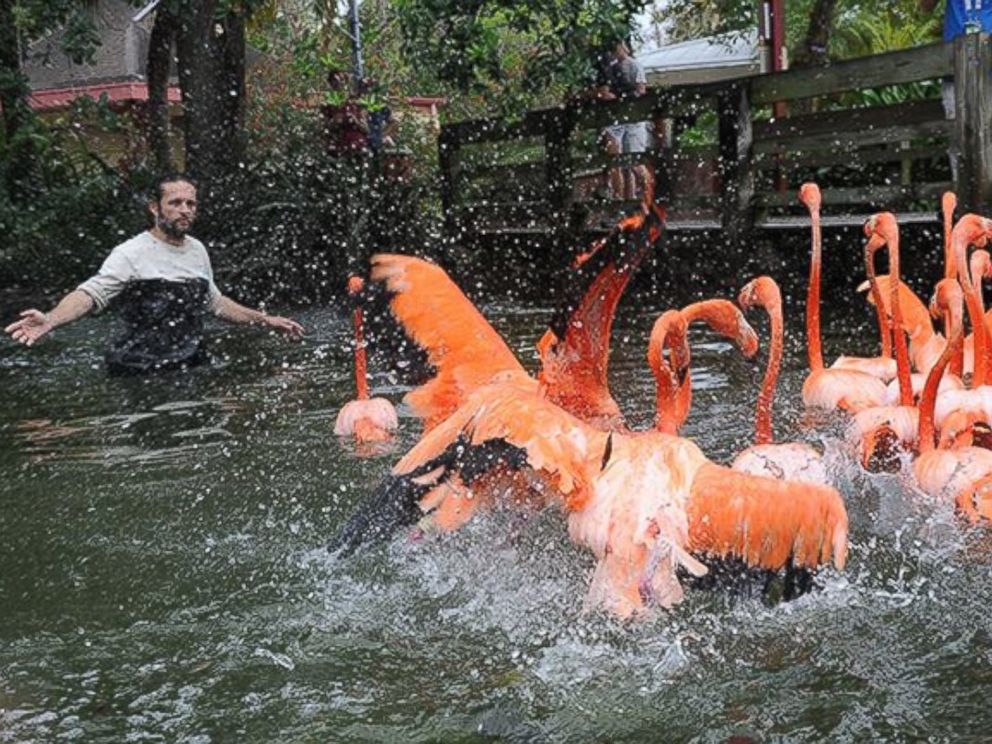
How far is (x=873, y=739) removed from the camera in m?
2.84

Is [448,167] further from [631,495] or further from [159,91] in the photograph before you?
[631,495]

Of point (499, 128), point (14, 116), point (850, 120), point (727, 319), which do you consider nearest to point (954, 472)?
point (727, 319)

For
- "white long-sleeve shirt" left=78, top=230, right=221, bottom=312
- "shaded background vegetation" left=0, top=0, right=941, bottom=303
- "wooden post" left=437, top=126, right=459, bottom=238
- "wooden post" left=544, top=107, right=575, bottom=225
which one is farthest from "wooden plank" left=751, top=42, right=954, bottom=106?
"white long-sleeve shirt" left=78, top=230, right=221, bottom=312

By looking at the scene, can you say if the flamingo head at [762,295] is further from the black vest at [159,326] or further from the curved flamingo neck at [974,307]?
the black vest at [159,326]

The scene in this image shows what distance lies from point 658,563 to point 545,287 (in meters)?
8.45

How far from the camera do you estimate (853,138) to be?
8844 millimetres

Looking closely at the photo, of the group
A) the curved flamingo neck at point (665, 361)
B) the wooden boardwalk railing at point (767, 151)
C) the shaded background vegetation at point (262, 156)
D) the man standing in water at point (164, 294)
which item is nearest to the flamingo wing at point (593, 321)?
the curved flamingo neck at point (665, 361)

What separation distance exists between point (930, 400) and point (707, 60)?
664 inches

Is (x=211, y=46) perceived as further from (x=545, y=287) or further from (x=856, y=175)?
(x=856, y=175)

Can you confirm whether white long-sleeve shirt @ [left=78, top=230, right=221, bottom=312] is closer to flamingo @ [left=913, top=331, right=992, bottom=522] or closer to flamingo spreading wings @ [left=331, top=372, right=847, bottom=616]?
flamingo spreading wings @ [left=331, top=372, right=847, bottom=616]

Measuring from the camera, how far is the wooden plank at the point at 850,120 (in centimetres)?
845

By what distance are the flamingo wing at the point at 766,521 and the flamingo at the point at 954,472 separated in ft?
3.16

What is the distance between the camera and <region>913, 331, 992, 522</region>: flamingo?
3781mm

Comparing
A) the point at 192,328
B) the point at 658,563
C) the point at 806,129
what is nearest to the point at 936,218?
the point at 806,129
